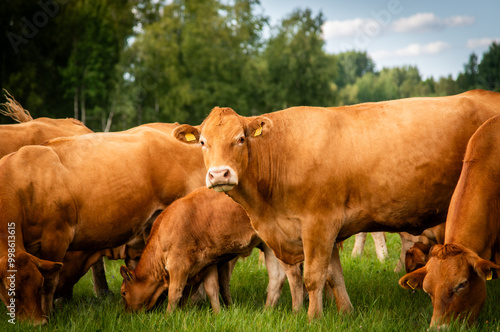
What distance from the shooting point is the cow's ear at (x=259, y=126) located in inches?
231

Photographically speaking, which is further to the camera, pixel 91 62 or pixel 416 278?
pixel 91 62

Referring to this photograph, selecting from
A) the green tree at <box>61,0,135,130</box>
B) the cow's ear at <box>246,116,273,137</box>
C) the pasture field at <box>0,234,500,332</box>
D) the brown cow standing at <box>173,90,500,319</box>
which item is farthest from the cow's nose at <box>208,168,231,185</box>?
the green tree at <box>61,0,135,130</box>

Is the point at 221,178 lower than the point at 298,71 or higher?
lower

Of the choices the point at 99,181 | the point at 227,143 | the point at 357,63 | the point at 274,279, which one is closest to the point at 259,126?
the point at 227,143

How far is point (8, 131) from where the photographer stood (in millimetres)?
9453

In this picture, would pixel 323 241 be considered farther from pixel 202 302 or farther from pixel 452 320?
pixel 202 302

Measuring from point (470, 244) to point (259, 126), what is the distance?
2.47 metres

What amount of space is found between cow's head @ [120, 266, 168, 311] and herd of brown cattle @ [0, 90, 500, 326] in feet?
0.06

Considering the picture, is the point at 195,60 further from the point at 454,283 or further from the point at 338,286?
the point at 454,283

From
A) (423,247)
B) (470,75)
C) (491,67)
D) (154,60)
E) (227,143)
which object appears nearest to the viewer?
(227,143)

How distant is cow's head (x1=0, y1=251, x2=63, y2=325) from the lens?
5.98 metres

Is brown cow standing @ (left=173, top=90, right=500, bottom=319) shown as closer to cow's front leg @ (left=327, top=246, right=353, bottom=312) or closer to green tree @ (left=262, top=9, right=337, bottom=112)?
cow's front leg @ (left=327, top=246, right=353, bottom=312)

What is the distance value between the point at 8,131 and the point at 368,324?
7.07 m

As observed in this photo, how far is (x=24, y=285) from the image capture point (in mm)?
6031
